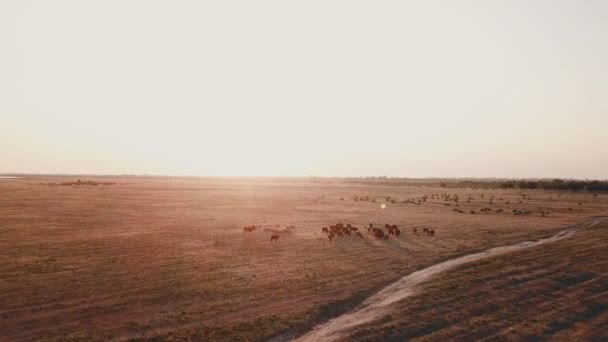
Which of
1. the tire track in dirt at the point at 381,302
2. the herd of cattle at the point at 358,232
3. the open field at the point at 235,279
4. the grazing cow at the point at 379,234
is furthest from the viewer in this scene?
the herd of cattle at the point at 358,232

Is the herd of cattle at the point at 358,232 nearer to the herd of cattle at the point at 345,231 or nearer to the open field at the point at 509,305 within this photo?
the herd of cattle at the point at 345,231

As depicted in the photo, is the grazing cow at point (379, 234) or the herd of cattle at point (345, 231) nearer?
the grazing cow at point (379, 234)

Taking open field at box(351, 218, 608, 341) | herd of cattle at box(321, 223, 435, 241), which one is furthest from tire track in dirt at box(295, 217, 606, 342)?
herd of cattle at box(321, 223, 435, 241)

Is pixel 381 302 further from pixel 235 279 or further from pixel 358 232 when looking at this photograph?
pixel 358 232

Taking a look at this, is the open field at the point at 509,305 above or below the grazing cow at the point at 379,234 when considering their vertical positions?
below

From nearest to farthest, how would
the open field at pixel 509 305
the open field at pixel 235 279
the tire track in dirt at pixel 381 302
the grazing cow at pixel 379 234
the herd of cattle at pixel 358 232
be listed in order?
the open field at pixel 509 305
the tire track in dirt at pixel 381 302
the open field at pixel 235 279
the grazing cow at pixel 379 234
the herd of cattle at pixel 358 232

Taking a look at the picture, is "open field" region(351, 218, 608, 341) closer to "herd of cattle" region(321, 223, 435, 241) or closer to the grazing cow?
the grazing cow

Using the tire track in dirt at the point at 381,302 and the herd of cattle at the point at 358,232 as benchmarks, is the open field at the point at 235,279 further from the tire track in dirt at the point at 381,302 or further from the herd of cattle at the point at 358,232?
the herd of cattle at the point at 358,232

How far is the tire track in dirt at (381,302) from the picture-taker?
14172mm

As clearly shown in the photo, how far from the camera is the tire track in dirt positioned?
14.2 meters

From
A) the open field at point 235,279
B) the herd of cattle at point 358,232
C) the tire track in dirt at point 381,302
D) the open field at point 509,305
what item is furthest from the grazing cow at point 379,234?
the open field at point 509,305

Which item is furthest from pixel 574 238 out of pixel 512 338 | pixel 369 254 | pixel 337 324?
pixel 337 324

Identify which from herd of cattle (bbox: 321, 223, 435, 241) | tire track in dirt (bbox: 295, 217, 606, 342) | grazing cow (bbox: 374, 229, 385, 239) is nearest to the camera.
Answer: tire track in dirt (bbox: 295, 217, 606, 342)

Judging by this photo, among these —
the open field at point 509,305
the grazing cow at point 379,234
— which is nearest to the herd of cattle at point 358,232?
the grazing cow at point 379,234
